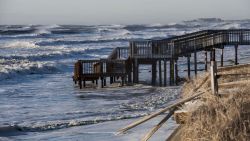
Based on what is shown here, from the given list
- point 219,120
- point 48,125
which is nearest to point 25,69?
point 48,125

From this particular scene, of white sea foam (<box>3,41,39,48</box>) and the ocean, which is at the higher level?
the ocean

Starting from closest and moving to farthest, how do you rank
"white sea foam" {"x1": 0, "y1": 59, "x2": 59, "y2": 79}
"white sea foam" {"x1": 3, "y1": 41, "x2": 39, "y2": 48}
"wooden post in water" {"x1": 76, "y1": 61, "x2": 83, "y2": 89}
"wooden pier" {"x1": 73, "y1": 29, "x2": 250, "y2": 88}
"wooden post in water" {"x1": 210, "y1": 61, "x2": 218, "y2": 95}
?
"wooden post in water" {"x1": 210, "y1": 61, "x2": 218, "y2": 95} → "wooden post in water" {"x1": 76, "y1": 61, "x2": 83, "y2": 89} → "wooden pier" {"x1": 73, "y1": 29, "x2": 250, "y2": 88} → "white sea foam" {"x1": 0, "y1": 59, "x2": 59, "y2": 79} → "white sea foam" {"x1": 3, "y1": 41, "x2": 39, "y2": 48}

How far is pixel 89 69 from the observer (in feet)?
131

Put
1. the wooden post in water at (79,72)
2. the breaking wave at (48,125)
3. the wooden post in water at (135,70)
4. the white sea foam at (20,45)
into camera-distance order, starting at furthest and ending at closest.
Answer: the white sea foam at (20,45)
the wooden post in water at (135,70)
the wooden post in water at (79,72)
the breaking wave at (48,125)

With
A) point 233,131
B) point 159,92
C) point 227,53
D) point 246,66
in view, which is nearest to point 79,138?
point 246,66

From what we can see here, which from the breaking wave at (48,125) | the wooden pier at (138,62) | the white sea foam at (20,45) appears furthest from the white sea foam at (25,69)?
the white sea foam at (20,45)

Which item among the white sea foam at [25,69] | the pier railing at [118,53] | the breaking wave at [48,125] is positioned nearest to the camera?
the breaking wave at [48,125]

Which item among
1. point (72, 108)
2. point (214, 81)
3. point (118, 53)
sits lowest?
point (72, 108)

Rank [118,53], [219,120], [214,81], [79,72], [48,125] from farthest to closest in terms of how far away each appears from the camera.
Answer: [118,53], [79,72], [48,125], [214,81], [219,120]

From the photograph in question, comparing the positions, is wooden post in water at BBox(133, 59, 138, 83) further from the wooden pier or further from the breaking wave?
the breaking wave

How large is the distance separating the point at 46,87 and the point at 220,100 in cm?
3015

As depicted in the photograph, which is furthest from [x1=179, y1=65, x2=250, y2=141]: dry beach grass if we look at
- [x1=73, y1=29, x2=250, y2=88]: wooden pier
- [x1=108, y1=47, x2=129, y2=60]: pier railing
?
[x1=108, y1=47, x2=129, y2=60]: pier railing

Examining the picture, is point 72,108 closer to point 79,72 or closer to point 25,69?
point 79,72

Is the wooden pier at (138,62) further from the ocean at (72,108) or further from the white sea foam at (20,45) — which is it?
the white sea foam at (20,45)
